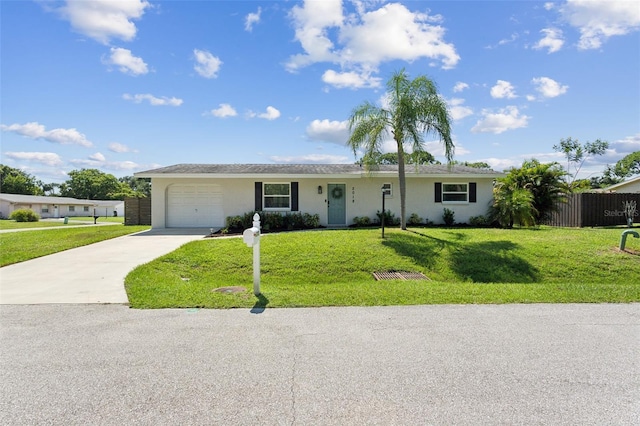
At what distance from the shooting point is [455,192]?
15516 mm

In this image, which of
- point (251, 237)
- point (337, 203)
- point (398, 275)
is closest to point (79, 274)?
point (251, 237)

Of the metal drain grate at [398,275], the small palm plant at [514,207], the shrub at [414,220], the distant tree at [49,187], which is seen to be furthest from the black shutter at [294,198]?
the distant tree at [49,187]

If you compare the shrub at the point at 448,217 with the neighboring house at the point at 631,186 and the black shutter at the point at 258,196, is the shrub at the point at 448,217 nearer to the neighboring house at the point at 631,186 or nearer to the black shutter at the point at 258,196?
the black shutter at the point at 258,196

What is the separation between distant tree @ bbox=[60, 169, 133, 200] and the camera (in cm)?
6544

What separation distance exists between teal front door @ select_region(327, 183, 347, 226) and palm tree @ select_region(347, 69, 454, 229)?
13.4 ft

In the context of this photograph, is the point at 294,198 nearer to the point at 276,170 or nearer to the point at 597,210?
the point at 276,170

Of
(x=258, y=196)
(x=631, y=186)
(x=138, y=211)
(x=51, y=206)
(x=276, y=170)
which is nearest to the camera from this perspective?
(x=258, y=196)

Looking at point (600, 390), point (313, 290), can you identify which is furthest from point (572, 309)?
point (313, 290)

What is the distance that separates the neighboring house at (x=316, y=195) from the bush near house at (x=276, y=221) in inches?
22.7

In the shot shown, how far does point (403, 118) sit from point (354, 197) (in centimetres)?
533

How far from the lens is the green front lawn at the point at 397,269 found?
17.1ft

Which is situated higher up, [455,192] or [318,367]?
[455,192]

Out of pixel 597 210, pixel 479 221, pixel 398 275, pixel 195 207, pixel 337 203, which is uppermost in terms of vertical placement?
pixel 337 203

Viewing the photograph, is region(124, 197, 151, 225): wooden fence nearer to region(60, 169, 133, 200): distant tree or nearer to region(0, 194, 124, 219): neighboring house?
region(0, 194, 124, 219): neighboring house
